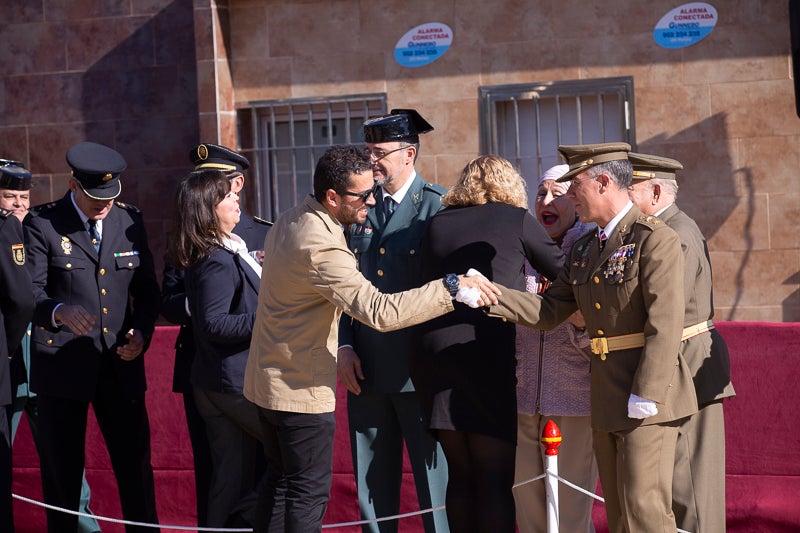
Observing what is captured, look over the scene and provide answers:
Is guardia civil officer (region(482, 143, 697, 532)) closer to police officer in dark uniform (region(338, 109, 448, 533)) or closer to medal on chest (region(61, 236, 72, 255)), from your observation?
police officer in dark uniform (region(338, 109, 448, 533))

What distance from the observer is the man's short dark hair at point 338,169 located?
4535 mm

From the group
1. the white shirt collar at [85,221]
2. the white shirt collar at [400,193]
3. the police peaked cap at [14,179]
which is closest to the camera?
the white shirt collar at [400,193]

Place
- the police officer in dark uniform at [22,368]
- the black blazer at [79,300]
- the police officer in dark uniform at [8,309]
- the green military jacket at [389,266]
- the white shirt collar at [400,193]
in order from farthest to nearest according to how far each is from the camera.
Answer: the police officer in dark uniform at [22,368], the black blazer at [79,300], the police officer in dark uniform at [8,309], the white shirt collar at [400,193], the green military jacket at [389,266]

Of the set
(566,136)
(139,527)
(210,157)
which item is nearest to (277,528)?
(139,527)

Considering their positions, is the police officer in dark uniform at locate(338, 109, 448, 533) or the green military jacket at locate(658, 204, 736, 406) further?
the police officer in dark uniform at locate(338, 109, 448, 533)

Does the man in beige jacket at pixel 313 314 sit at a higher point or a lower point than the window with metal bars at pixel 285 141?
lower

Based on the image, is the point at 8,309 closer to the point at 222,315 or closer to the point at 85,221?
the point at 85,221

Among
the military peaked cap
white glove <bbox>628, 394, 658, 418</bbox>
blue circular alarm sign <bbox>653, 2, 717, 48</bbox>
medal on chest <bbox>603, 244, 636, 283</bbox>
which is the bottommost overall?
white glove <bbox>628, 394, 658, 418</bbox>

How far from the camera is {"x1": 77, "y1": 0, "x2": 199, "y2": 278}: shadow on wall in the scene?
977 centimetres

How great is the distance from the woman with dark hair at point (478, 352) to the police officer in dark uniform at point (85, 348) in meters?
1.71

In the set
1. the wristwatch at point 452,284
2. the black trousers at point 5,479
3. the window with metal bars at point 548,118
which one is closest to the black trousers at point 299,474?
the wristwatch at point 452,284

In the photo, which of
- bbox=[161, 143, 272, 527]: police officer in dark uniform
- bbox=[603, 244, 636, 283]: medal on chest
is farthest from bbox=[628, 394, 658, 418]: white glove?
bbox=[161, 143, 272, 527]: police officer in dark uniform

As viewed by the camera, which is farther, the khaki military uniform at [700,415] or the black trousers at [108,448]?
the black trousers at [108,448]

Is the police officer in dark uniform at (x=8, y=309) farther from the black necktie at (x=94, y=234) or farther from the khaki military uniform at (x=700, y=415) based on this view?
the khaki military uniform at (x=700, y=415)
